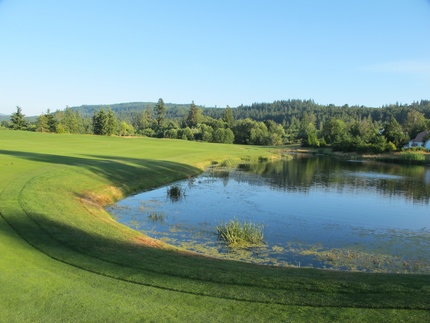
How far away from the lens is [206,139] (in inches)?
4542

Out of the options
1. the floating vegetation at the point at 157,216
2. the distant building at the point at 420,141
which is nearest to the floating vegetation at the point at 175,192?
the floating vegetation at the point at 157,216

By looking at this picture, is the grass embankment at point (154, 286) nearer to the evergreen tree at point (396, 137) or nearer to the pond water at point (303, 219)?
the pond water at point (303, 219)

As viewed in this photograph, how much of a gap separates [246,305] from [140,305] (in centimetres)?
215

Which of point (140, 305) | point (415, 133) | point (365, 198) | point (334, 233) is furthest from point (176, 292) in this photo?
point (415, 133)

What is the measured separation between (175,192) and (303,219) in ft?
38.1

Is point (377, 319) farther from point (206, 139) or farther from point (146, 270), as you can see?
point (206, 139)

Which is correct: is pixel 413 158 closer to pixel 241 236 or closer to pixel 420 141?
pixel 420 141

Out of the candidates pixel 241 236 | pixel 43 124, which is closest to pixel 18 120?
pixel 43 124

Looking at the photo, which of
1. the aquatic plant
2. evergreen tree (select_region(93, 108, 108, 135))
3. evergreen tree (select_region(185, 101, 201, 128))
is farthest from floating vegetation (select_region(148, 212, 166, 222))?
evergreen tree (select_region(185, 101, 201, 128))

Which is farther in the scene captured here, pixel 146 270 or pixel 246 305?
pixel 146 270

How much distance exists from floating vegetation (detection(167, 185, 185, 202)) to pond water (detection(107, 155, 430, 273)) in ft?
1.25

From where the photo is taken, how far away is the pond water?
1523cm

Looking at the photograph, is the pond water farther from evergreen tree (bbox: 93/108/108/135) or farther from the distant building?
evergreen tree (bbox: 93/108/108/135)

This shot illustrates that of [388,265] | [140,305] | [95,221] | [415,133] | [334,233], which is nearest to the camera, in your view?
[140,305]
